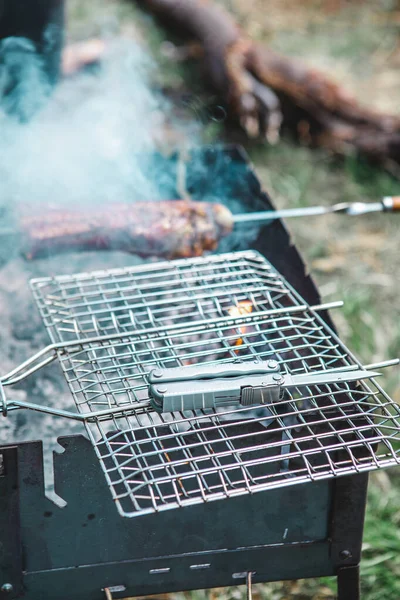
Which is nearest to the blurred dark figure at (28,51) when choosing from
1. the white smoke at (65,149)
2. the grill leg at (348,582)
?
the white smoke at (65,149)

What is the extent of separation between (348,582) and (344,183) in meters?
3.35

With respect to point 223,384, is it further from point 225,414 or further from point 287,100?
point 287,100

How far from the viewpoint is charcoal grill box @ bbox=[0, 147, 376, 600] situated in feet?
5.72

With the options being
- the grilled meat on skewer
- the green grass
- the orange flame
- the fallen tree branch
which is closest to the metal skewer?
the grilled meat on skewer

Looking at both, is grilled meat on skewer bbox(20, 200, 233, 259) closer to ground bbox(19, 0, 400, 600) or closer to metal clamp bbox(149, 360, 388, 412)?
ground bbox(19, 0, 400, 600)

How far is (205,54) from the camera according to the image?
5.30 m

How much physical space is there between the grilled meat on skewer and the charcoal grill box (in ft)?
2.75

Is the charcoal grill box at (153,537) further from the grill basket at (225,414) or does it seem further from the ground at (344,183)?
the ground at (344,183)

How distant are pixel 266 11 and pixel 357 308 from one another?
5.22 m

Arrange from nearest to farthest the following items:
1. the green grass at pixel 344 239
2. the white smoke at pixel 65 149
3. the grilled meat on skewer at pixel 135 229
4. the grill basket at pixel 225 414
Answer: the grill basket at pixel 225 414
the green grass at pixel 344 239
the grilled meat on skewer at pixel 135 229
the white smoke at pixel 65 149

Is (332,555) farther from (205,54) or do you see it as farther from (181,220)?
(205,54)

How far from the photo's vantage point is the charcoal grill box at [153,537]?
1.74 meters

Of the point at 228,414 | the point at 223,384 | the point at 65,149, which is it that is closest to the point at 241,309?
the point at 228,414

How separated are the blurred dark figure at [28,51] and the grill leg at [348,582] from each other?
2336 millimetres
